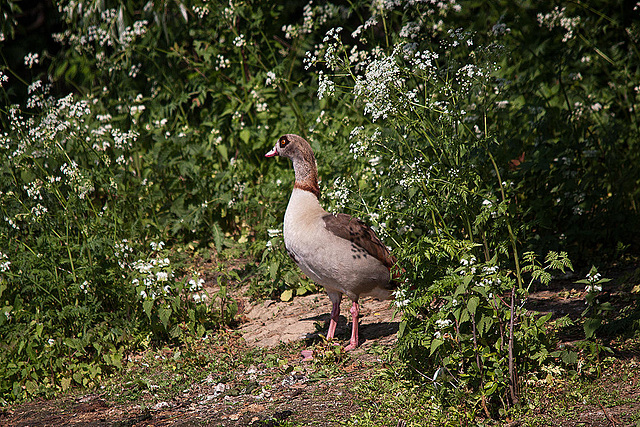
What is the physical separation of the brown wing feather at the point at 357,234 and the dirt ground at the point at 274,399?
2.14 ft

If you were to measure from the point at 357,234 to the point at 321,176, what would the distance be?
184cm

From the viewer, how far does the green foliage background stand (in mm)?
3861

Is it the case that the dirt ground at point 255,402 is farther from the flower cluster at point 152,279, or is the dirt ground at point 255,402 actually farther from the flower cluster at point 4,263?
the flower cluster at point 4,263

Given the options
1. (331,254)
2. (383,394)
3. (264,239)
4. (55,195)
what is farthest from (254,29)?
(383,394)

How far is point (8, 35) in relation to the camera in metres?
10.3

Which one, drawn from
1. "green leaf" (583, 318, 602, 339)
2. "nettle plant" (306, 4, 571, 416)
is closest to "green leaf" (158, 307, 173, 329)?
"nettle plant" (306, 4, 571, 416)

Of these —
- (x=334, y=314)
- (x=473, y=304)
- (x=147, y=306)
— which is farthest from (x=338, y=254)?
(x=147, y=306)

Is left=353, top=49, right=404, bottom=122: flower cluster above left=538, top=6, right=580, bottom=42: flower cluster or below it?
below

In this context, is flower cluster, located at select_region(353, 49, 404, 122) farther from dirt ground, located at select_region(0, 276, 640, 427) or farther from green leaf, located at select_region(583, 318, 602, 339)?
green leaf, located at select_region(583, 318, 602, 339)

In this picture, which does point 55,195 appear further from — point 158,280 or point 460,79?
point 460,79

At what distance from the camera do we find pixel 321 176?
22.6 feet

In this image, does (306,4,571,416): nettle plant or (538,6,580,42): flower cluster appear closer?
(306,4,571,416): nettle plant

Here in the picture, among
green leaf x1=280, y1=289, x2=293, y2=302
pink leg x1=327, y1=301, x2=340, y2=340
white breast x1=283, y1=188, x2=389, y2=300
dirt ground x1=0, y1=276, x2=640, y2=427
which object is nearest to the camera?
dirt ground x1=0, y1=276, x2=640, y2=427

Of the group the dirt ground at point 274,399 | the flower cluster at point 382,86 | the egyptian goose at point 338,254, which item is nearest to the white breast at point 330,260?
the egyptian goose at point 338,254
